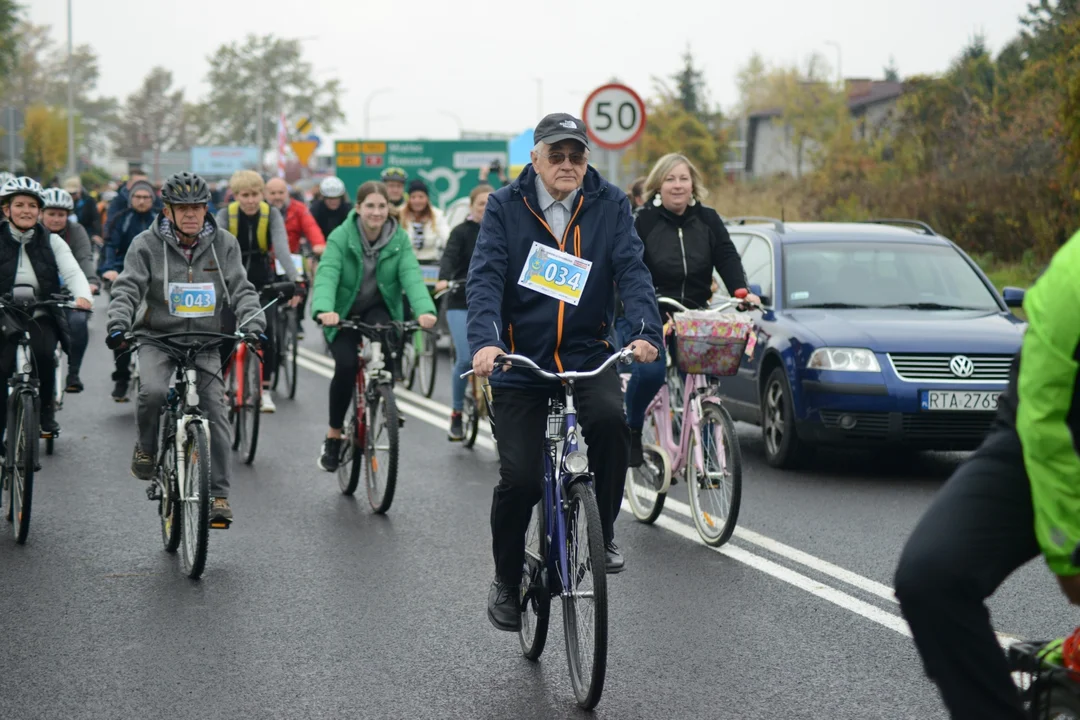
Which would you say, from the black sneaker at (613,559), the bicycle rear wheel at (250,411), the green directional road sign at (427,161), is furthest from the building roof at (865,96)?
the black sneaker at (613,559)

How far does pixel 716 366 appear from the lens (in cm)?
804

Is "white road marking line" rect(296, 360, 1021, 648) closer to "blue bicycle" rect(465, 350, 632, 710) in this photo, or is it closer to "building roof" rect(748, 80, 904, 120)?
"blue bicycle" rect(465, 350, 632, 710)

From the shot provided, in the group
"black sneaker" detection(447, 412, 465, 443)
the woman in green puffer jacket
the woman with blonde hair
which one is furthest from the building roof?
the woman in green puffer jacket

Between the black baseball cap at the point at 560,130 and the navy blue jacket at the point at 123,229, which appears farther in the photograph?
the navy blue jacket at the point at 123,229

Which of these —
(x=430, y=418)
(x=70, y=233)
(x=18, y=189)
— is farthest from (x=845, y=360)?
(x=70, y=233)

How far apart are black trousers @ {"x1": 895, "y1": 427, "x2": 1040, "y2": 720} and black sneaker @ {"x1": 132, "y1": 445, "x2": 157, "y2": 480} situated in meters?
5.29

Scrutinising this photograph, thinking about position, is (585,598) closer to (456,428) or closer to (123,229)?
(456,428)

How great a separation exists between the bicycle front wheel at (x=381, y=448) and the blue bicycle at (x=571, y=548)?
124 inches

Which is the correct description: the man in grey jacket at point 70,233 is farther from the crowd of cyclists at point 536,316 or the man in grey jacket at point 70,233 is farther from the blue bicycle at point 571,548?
the blue bicycle at point 571,548

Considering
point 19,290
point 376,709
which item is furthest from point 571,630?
point 19,290

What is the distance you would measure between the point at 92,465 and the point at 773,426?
4628mm

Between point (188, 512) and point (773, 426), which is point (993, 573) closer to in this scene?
point (188, 512)

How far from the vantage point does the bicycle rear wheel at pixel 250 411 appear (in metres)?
11.0

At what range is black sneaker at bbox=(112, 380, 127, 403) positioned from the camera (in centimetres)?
1394
